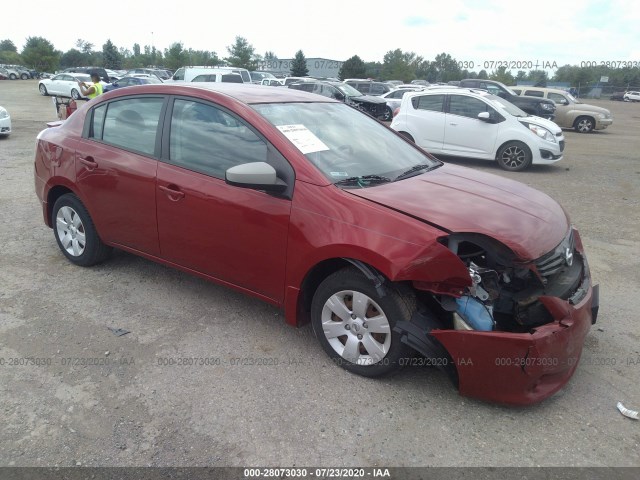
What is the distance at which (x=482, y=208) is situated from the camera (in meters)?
3.16

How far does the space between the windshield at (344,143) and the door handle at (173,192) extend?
83cm

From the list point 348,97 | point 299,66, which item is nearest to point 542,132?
point 348,97

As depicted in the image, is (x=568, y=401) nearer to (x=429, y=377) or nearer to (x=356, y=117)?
(x=429, y=377)

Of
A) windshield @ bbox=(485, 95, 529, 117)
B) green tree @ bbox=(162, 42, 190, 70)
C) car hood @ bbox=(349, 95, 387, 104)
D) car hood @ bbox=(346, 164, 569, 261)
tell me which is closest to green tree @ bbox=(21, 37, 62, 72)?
green tree @ bbox=(162, 42, 190, 70)

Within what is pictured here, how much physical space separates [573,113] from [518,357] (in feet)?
65.2

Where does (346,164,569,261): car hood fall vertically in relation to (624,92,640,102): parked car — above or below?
below

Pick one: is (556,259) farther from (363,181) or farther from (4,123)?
(4,123)

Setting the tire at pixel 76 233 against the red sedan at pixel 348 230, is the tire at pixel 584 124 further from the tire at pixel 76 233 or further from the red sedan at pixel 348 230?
the tire at pixel 76 233

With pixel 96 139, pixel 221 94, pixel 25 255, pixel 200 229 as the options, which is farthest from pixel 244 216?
pixel 25 255

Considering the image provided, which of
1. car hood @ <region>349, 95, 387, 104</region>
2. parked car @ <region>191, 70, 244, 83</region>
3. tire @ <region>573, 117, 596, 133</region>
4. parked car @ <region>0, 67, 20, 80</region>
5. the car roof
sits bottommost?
tire @ <region>573, 117, 596, 133</region>

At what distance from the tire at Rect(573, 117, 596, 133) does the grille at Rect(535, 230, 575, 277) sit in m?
18.9

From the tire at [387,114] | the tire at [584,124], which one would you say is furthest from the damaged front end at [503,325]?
A: the tire at [584,124]

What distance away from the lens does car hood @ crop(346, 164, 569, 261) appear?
2928 millimetres

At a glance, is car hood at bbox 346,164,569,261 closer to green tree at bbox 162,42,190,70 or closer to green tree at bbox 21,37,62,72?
green tree at bbox 21,37,62,72
